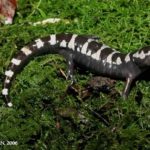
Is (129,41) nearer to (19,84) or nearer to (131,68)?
(131,68)

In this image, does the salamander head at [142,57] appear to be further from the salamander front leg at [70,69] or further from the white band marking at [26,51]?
the white band marking at [26,51]

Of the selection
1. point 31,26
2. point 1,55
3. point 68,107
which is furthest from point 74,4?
point 68,107

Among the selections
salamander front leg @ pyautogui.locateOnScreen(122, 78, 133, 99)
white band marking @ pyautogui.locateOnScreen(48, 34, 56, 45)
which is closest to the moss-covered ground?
salamander front leg @ pyautogui.locateOnScreen(122, 78, 133, 99)

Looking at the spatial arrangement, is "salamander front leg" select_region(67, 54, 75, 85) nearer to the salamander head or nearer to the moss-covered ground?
the moss-covered ground

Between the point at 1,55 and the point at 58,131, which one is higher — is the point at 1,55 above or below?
above

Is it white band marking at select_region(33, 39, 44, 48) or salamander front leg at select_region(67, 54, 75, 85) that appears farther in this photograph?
white band marking at select_region(33, 39, 44, 48)

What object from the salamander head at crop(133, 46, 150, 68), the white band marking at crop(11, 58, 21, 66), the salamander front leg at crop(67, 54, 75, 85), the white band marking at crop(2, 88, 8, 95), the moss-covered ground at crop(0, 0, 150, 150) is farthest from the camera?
the white band marking at crop(11, 58, 21, 66)

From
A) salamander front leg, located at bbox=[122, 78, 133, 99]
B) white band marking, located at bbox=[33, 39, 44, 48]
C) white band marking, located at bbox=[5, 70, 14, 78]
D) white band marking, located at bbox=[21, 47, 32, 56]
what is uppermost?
white band marking, located at bbox=[33, 39, 44, 48]
